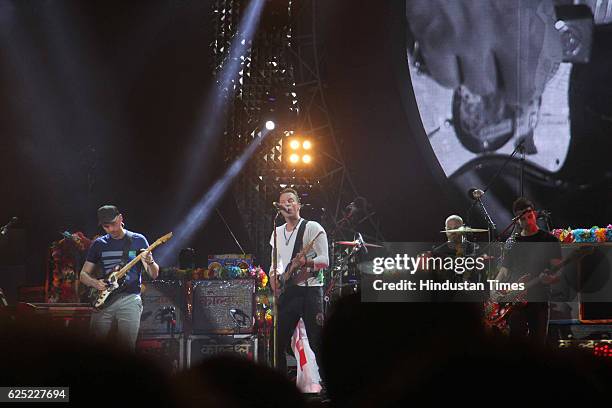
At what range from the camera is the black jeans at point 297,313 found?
680cm

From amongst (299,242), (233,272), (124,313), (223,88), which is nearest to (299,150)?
(223,88)

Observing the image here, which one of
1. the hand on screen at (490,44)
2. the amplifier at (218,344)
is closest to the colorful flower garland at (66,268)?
the amplifier at (218,344)

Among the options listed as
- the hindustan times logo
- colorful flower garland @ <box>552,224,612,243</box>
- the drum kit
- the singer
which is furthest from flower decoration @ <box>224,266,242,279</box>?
colorful flower garland @ <box>552,224,612,243</box>

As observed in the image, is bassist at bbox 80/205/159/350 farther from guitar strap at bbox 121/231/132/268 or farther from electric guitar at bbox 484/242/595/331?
electric guitar at bbox 484/242/595/331

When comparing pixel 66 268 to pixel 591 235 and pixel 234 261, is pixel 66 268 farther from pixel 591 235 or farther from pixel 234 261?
pixel 591 235

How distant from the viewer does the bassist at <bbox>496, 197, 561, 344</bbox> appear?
630cm

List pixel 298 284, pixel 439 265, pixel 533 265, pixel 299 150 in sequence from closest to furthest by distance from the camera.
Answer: pixel 533 265, pixel 298 284, pixel 439 265, pixel 299 150

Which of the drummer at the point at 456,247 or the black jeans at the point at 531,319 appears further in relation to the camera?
the drummer at the point at 456,247

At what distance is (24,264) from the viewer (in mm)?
9906

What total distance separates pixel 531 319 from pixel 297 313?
2060 millimetres

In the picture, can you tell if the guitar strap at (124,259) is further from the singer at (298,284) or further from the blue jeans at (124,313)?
the singer at (298,284)

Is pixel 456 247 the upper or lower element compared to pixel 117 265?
upper

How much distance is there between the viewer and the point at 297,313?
6887 mm

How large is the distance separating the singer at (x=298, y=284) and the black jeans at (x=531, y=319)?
1.70 metres
